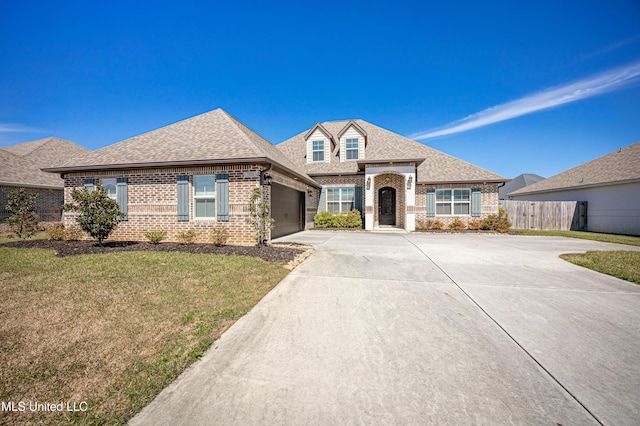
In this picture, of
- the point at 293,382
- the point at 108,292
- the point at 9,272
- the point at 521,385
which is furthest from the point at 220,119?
the point at 521,385

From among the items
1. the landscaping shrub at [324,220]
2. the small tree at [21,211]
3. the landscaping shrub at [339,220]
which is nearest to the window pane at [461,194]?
the landscaping shrub at [339,220]

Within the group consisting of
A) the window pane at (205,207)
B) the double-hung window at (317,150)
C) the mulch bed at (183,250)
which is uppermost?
the double-hung window at (317,150)

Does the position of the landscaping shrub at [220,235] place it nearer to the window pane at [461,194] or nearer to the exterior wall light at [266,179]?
the exterior wall light at [266,179]

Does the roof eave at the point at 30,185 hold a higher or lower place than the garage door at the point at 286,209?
higher

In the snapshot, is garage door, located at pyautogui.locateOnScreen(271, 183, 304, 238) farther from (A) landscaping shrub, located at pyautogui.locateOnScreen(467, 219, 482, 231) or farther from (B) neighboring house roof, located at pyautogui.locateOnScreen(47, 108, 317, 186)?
(A) landscaping shrub, located at pyautogui.locateOnScreen(467, 219, 482, 231)

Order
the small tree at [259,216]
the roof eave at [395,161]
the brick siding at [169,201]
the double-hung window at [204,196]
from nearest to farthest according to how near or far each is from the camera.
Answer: the small tree at [259,216], the brick siding at [169,201], the double-hung window at [204,196], the roof eave at [395,161]

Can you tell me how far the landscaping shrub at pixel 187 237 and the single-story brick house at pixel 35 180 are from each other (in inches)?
482

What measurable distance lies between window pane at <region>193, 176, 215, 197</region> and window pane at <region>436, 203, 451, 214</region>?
1356 cm

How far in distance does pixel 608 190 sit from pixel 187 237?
24.5 meters

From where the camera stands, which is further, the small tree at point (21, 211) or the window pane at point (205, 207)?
the small tree at point (21, 211)

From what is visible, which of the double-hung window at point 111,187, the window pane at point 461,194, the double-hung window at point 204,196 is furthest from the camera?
the window pane at point 461,194

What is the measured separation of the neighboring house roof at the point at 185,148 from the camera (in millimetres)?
9406

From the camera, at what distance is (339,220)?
53.0ft

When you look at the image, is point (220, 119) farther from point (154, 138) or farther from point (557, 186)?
point (557, 186)
